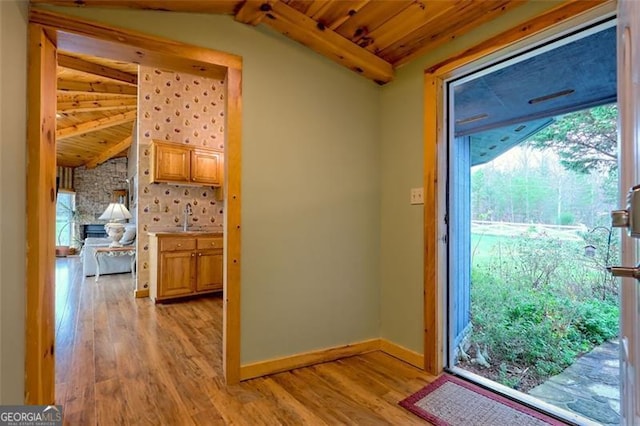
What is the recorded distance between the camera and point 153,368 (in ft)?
6.80

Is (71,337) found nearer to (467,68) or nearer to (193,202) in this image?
(193,202)

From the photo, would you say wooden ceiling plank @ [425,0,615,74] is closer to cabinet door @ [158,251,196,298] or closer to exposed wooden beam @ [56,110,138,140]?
cabinet door @ [158,251,196,298]

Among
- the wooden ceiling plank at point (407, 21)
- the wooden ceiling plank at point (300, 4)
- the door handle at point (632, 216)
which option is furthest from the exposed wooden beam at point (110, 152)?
the door handle at point (632, 216)

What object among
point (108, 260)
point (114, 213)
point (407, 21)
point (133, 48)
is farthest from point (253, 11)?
point (114, 213)

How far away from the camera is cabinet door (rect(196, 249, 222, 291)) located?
4.00 meters

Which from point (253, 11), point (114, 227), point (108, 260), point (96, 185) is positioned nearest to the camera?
point (253, 11)

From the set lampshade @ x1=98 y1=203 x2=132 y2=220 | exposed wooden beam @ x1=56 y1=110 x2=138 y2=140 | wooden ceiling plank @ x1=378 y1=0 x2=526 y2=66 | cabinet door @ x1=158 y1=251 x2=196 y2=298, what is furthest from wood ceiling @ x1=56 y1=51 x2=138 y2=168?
wooden ceiling plank @ x1=378 y1=0 x2=526 y2=66

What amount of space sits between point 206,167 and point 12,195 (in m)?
3.36

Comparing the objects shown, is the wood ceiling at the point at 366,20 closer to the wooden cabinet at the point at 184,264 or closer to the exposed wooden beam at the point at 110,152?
the wooden cabinet at the point at 184,264

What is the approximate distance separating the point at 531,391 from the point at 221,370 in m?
2.18

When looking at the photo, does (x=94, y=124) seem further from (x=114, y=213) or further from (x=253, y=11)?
(x=253, y=11)

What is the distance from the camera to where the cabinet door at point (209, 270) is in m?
4.00

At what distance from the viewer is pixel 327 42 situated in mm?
2107

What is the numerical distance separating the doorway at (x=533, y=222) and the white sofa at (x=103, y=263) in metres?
5.58
